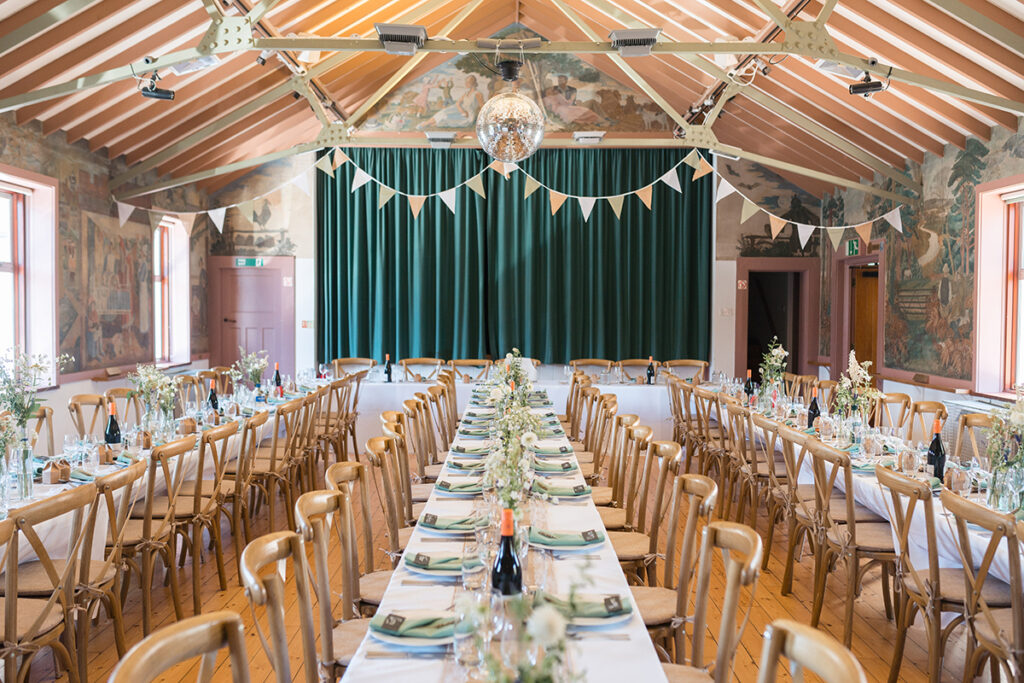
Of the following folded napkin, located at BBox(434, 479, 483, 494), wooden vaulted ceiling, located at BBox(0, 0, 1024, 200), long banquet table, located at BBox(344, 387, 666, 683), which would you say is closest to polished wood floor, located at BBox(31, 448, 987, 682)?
folded napkin, located at BBox(434, 479, 483, 494)

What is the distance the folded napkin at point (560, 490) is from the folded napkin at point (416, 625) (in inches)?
60.7

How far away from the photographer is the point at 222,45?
19.1 ft

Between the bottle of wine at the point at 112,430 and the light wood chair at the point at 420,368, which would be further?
the light wood chair at the point at 420,368

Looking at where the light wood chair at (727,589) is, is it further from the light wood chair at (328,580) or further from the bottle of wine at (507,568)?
the light wood chair at (328,580)

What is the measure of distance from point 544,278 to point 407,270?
1976 mm

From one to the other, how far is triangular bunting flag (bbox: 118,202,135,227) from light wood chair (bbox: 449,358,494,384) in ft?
14.2

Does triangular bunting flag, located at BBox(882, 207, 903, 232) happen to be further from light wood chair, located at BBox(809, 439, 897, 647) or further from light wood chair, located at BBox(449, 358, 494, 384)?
light wood chair, located at BBox(449, 358, 494, 384)

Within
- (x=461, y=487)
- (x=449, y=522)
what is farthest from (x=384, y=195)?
(x=449, y=522)

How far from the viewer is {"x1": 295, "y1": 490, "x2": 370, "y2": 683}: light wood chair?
2.83 m

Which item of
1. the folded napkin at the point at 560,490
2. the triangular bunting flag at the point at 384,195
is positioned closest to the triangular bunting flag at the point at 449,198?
the triangular bunting flag at the point at 384,195

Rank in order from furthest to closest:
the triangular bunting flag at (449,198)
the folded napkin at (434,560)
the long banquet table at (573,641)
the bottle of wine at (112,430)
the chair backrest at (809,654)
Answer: the triangular bunting flag at (449,198)
the bottle of wine at (112,430)
the folded napkin at (434,560)
the long banquet table at (573,641)
the chair backrest at (809,654)

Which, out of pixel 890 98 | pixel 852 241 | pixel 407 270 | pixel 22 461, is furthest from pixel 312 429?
pixel 852 241

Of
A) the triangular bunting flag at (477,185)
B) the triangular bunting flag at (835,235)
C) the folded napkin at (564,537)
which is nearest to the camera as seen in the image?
the folded napkin at (564,537)

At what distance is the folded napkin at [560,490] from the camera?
3967 millimetres
